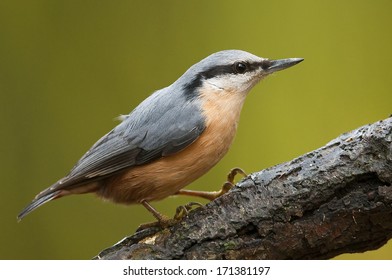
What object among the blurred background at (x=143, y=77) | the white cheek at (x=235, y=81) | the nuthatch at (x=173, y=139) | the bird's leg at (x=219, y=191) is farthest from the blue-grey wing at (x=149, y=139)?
the blurred background at (x=143, y=77)

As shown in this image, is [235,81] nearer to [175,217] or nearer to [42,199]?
[175,217]

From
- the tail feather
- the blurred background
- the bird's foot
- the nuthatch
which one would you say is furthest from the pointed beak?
the tail feather

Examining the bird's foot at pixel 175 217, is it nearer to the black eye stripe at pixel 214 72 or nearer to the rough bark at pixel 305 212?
the rough bark at pixel 305 212

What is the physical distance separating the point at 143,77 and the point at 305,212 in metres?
1.06

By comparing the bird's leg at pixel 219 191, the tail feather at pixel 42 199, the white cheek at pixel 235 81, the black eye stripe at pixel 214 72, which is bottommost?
the bird's leg at pixel 219 191

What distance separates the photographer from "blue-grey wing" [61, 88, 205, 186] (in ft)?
7.02

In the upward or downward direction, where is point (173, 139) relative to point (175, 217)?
upward

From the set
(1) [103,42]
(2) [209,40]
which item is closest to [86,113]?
(1) [103,42]

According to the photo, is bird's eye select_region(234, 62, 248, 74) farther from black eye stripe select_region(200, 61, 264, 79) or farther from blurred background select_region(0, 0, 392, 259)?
blurred background select_region(0, 0, 392, 259)

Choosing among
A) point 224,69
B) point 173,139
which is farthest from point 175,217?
point 224,69

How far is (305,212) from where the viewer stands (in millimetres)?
1889

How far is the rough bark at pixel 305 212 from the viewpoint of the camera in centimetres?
183

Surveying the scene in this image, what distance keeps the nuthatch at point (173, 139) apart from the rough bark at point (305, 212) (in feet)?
0.65
